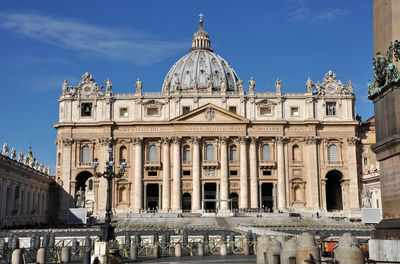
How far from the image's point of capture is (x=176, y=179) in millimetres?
80062

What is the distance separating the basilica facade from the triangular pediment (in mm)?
149

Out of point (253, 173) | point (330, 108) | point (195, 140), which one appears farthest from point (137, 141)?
point (330, 108)

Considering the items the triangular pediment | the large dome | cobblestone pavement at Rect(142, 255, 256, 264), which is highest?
the large dome

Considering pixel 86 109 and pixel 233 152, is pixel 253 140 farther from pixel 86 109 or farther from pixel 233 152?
pixel 86 109

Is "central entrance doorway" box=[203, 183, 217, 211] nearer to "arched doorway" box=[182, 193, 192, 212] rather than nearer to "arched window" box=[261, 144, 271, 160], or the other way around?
"arched doorway" box=[182, 193, 192, 212]

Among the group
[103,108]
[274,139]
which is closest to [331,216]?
[274,139]

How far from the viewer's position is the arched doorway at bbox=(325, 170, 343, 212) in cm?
8588

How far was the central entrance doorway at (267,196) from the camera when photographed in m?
84.0

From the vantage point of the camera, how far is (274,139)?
8200cm

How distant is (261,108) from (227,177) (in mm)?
11977

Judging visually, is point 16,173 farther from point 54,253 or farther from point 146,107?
point 54,253

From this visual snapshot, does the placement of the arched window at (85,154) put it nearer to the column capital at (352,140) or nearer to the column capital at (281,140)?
the column capital at (281,140)

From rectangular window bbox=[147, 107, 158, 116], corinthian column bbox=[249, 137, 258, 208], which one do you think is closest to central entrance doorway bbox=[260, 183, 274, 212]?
corinthian column bbox=[249, 137, 258, 208]

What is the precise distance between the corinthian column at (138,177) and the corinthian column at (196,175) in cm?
791
